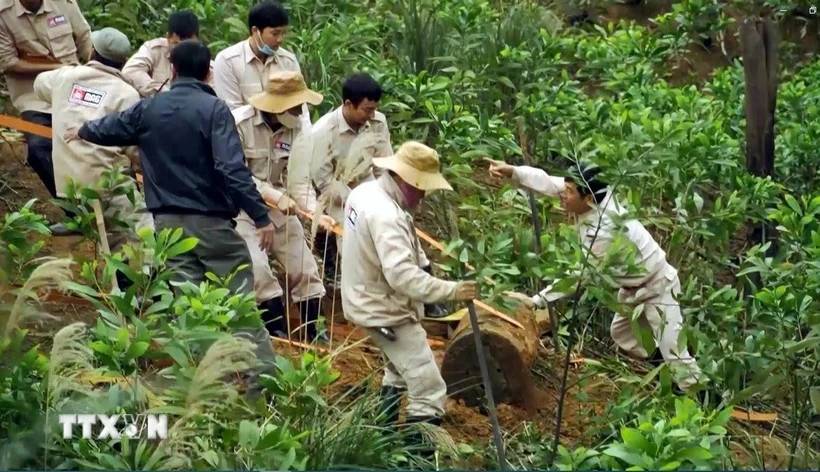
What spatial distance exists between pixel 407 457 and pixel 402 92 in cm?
432

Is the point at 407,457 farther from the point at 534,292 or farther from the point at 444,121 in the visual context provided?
the point at 444,121

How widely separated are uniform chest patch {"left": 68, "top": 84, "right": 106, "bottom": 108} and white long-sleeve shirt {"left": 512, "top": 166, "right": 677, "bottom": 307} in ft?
6.92

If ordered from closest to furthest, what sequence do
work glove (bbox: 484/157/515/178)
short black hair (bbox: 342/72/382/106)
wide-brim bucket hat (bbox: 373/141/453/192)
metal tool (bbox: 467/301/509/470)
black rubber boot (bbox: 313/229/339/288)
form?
metal tool (bbox: 467/301/509/470)
wide-brim bucket hat (bbox: 373/141/453/192)
work glove (bbox: 484/157/515/178)
short black hair (bbox: 342/72/382/106)
black rubber boot (bbox: 313/229/339/288)

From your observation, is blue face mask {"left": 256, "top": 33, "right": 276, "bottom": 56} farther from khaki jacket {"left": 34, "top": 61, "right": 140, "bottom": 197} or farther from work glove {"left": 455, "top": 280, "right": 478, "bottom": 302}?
work glove {"left": 455, "top": 280, "right": 478, "bottom": 302}

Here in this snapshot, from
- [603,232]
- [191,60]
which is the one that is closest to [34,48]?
[191,60]

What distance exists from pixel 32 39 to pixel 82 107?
127 cm

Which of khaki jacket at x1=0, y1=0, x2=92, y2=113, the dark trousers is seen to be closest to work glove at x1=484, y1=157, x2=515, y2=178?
the dark trousers

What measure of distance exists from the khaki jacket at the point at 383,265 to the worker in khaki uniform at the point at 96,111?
1.47m

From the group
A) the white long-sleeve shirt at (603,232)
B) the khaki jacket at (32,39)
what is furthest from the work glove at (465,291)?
the khaki jacket at (32,39)

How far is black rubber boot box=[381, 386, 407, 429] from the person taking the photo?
6.76 meters

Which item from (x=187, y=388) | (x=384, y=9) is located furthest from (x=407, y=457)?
(x=384, y=9)

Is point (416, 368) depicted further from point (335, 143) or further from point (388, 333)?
point (335, 143)

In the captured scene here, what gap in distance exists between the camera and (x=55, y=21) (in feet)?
29.7

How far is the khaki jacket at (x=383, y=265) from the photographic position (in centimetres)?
668
